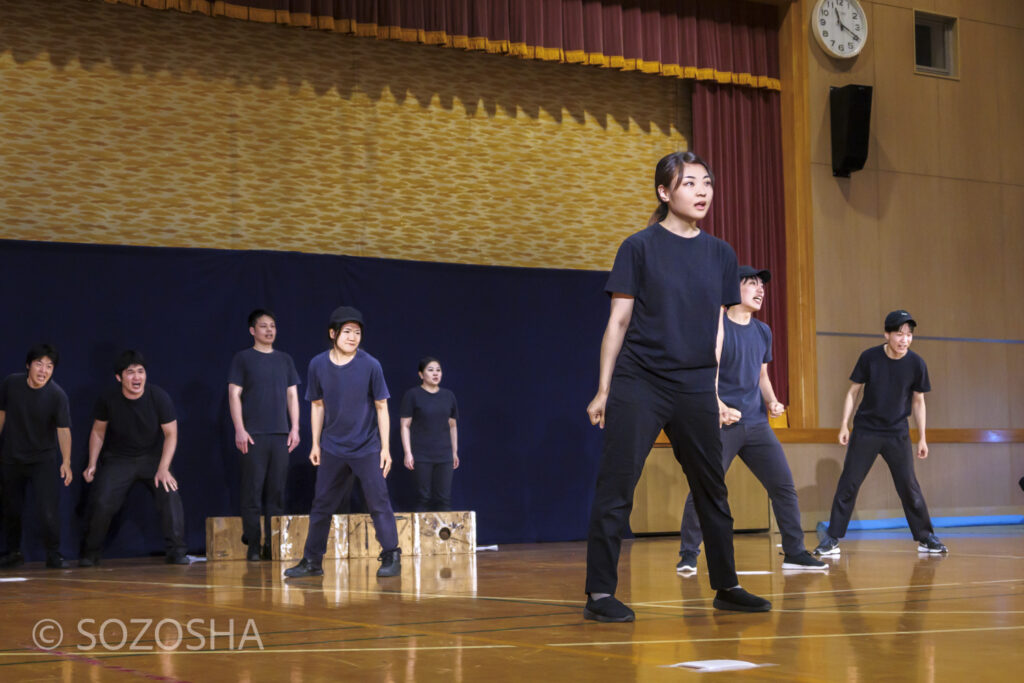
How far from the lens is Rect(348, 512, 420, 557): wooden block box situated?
385 inches

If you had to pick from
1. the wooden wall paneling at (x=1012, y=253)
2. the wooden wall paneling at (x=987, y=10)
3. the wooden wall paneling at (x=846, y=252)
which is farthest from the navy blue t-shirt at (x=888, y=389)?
the wooden wall paneling at (x=987, y=10)

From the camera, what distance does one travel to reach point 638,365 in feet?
15.4

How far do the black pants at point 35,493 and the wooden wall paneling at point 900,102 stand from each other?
9.63 metres

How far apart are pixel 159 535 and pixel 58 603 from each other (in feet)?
14.8

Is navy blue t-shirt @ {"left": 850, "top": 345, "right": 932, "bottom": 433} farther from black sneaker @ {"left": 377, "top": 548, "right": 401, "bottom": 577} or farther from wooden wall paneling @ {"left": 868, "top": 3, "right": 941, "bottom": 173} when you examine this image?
wooden wall paneling @ {"left": 868, "top": 3, "right": 941, "bottom": 173}

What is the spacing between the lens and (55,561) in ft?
30.2

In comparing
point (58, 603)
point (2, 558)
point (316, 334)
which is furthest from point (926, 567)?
point (2, 558)

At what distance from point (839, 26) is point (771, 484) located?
7990 mm

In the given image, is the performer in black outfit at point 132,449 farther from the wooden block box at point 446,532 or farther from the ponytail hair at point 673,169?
the ponytail hair at point 673,169

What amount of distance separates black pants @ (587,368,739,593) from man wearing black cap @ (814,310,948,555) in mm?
4260

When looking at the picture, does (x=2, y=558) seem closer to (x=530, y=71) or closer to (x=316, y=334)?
(x=316, y=334)

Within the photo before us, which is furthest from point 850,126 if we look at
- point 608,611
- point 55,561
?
point 608,611

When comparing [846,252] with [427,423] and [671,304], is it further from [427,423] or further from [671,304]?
[671,304]

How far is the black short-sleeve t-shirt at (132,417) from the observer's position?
966cm
